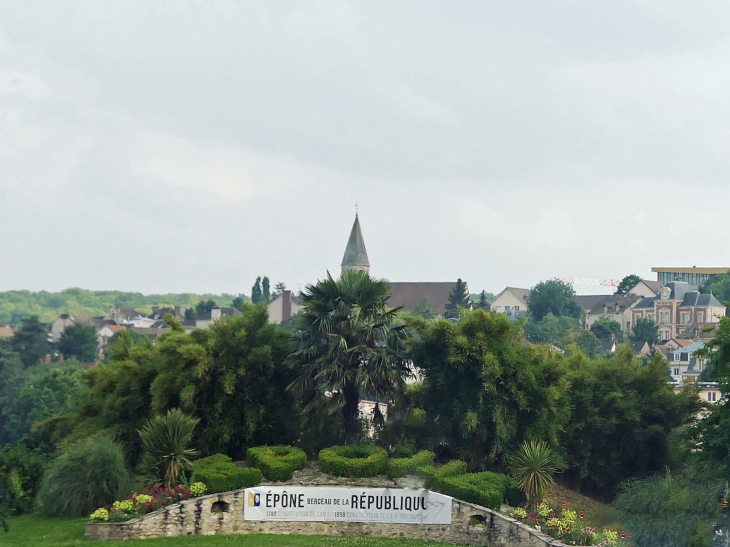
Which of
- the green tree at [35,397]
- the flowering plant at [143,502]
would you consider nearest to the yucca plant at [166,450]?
the flowering plant at [143,502]

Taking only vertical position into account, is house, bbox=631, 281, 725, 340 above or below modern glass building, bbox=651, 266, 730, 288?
below

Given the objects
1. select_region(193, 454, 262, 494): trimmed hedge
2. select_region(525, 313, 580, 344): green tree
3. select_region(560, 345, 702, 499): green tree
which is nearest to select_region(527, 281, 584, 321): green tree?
select_region(525, 313, 580, 344): green tree

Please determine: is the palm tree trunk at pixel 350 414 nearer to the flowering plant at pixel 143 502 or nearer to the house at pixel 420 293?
the flowering plant at pixel 143 502

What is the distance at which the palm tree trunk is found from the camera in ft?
98.8

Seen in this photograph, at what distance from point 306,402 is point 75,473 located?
24.6ft

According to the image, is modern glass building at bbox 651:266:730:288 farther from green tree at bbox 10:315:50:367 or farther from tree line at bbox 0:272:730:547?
tree line at bbox 0:272:730:547

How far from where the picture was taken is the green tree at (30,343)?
11338cm

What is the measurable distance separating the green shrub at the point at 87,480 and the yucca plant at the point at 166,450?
30.1 inches

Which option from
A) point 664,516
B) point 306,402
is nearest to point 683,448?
point 664,516

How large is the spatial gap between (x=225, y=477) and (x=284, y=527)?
1.99m

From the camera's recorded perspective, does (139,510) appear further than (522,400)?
No

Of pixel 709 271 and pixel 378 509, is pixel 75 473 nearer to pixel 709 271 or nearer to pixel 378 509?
pixel 378 509

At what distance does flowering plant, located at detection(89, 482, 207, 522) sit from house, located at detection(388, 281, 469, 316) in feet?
444

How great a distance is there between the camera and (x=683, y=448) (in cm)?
3036
